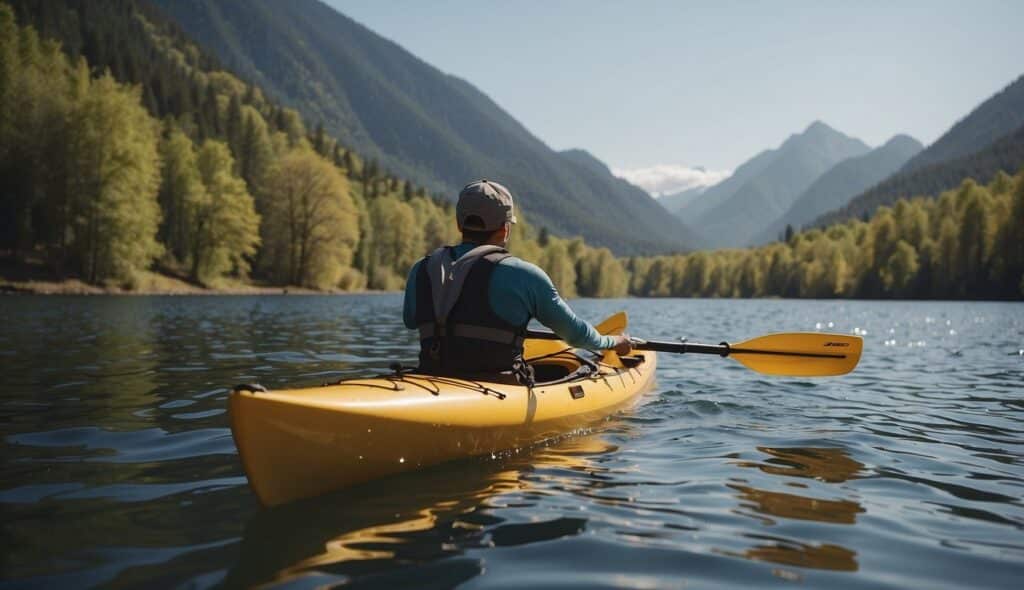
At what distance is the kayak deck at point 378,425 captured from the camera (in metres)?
3.86

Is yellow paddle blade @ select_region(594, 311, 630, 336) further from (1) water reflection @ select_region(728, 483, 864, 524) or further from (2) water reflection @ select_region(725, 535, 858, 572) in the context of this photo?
(2) water reflection @ select_region(725, 535, 858, 572)

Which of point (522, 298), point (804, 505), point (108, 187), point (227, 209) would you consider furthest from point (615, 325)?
point (227, 209)

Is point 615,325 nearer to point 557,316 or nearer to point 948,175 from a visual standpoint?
point 557,316

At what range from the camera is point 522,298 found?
5.37 metres

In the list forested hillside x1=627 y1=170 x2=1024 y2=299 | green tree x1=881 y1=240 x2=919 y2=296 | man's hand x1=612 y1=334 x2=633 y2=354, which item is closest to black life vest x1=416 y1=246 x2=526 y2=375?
man's hand x1=612 y1=334 x2=633 y2=354

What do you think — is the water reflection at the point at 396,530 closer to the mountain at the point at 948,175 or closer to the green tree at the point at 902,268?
the green tree at the point at 902,268

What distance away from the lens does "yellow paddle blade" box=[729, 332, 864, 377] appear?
822 cm

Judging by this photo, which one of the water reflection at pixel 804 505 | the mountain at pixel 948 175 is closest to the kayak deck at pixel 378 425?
the water reflection at pixel 804 505

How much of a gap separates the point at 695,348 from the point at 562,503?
3.98 m

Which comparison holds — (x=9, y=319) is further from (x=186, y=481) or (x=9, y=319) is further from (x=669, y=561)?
(x=669, y=561)

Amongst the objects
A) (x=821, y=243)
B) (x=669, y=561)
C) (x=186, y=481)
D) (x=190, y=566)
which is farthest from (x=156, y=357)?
(x=821, y=243)

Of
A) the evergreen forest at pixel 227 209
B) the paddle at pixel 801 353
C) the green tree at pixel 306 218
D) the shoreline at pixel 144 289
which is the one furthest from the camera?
the green tree at pixel 306 218

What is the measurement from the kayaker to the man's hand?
43.6 inches

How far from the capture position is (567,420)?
6223 mm
